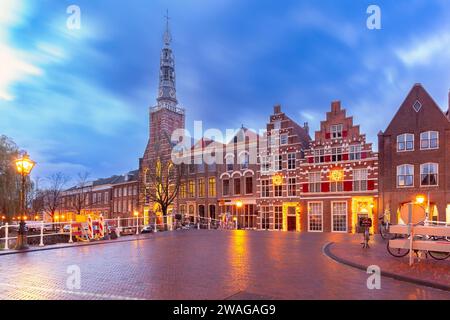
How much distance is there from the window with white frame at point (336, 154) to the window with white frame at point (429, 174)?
24.5ft

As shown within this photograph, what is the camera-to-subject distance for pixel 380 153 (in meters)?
31.6

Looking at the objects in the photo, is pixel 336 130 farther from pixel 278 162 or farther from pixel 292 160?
pixel 278 162

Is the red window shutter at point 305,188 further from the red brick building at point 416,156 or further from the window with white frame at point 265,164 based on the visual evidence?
the red brick building at point 416,156

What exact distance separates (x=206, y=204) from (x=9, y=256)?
32211mm

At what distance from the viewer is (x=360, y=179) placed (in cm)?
3259

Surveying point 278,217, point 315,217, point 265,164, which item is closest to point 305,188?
point 315,217

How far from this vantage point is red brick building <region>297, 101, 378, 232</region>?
3228cm

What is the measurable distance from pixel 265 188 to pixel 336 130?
10.4 metres

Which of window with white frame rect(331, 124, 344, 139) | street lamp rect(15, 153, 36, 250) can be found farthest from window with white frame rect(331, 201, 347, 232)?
street lamp rect(15, 153, 36, 250)

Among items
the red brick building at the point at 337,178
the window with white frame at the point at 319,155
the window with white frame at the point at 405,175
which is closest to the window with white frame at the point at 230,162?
the red brick building at the point at 337,178

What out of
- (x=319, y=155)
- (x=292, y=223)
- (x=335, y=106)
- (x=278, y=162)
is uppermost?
(x=335, y=106)
